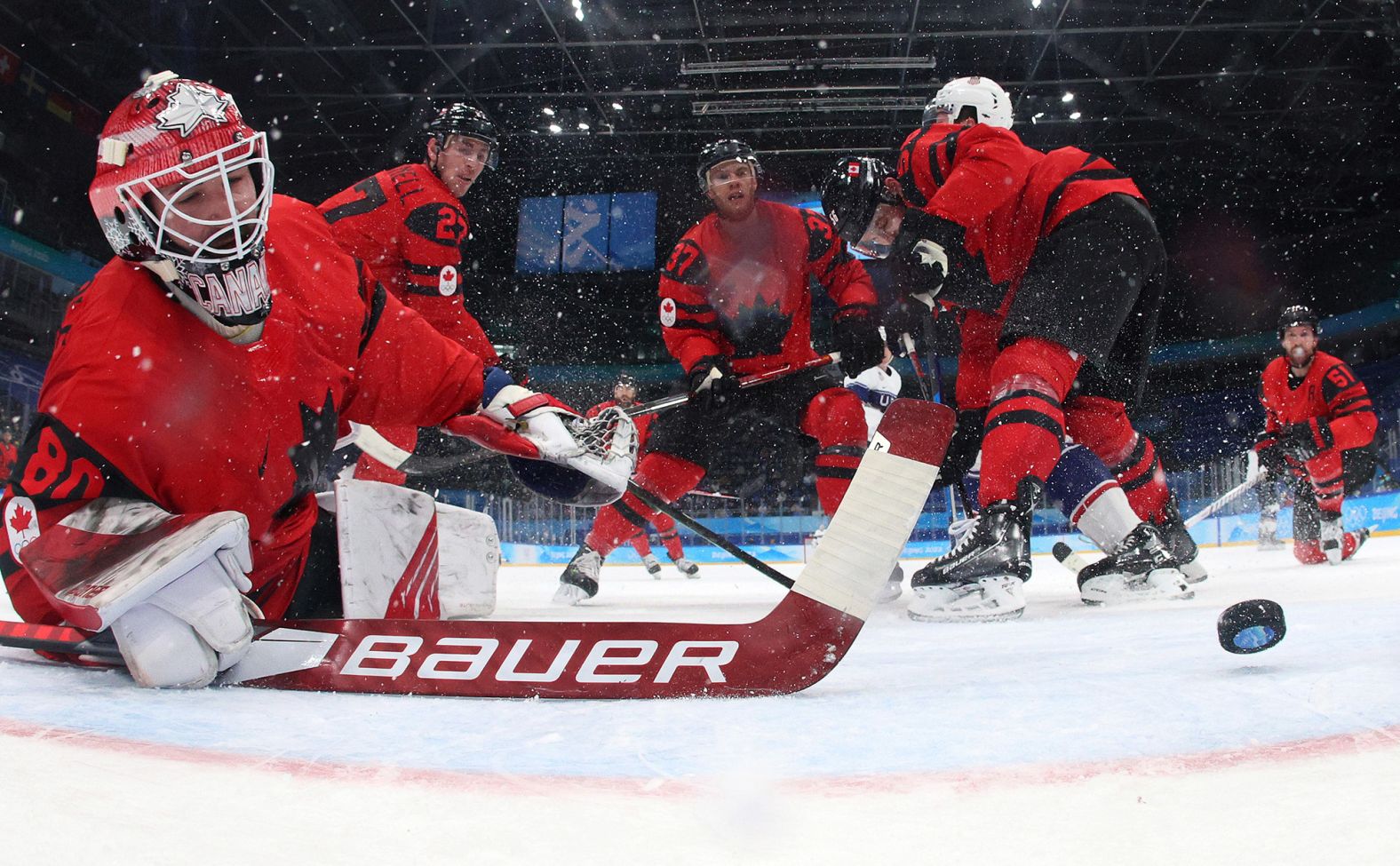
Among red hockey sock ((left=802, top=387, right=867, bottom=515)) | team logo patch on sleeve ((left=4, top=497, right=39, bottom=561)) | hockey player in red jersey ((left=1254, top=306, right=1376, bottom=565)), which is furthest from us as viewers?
hockey player in red jersey ((left=1254, top=306, right=1376, bottom=565))

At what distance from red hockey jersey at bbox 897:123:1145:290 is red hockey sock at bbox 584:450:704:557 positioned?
4.28 feet

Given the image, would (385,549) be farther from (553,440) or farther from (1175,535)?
(1175,535)

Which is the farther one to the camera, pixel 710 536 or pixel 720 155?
pixel 720 155

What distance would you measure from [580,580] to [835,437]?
1.04 meters

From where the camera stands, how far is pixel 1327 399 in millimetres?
5164

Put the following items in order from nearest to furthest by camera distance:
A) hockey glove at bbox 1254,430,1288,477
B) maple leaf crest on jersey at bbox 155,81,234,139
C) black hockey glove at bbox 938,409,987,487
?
maple leaf crest on jersey at bbox 155,81,234,139 → black hockey glove at bbox 938,409,987,487 → hockey glove at bbox 1254,430,1288,477

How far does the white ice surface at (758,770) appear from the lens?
499 millimetres

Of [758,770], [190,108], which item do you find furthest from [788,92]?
[758,770]

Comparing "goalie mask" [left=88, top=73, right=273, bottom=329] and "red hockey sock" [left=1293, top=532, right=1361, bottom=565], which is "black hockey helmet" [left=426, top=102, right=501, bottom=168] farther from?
"red hockey sock" [left=1293, top=532, right=1361, bottom=565]

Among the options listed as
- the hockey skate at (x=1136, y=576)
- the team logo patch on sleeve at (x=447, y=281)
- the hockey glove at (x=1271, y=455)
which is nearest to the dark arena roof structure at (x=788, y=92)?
the hockey glove at (x=1271, y=455)

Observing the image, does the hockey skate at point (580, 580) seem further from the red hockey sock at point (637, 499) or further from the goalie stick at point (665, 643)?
the goalie stick at point (665, 643)

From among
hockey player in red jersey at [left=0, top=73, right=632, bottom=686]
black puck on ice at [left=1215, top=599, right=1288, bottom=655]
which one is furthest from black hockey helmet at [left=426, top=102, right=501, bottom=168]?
black puck on ice at [left=1215, top=599, right=1288, bottom=655]

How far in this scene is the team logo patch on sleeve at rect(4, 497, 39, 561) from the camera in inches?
43.6

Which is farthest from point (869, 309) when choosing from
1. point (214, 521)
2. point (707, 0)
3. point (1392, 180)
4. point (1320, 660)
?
point (1392, 180)
